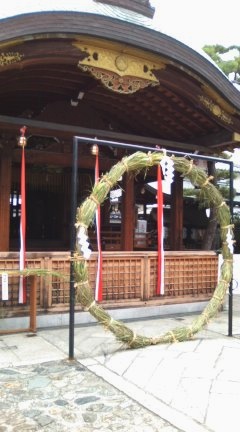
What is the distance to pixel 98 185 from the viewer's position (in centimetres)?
575

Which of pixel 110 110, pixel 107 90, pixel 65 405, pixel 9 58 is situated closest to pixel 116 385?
pixel 65 405

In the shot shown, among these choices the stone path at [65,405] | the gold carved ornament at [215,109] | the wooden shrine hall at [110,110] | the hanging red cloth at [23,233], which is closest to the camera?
the stone path at [65,405]

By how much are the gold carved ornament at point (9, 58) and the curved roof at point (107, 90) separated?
0.04 feet

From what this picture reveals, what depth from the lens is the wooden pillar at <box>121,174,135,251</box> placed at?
9.39 meters

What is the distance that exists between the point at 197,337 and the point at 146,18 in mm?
5248

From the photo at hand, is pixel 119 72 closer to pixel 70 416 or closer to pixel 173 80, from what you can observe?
pixel 173 80

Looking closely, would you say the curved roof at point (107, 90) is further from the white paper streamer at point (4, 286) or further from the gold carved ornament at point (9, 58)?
the white paper streamer at point (4, 286)

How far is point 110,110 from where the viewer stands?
9.21 m

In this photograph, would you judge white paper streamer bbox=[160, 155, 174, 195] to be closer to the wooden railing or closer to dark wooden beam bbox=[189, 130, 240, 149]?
Result: the wooden railing

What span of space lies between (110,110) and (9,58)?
11.0 feet

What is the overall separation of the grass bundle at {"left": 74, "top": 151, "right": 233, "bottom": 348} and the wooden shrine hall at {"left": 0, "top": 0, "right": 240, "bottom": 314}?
155cm

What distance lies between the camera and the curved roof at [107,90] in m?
6.12

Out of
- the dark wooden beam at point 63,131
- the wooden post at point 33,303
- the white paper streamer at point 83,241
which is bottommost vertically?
the wooden post at point 33,303

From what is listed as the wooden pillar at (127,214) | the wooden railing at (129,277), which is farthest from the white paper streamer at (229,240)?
the wooden pillar at (127,214)
